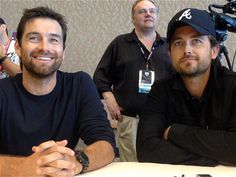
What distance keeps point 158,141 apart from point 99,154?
29 centimetres

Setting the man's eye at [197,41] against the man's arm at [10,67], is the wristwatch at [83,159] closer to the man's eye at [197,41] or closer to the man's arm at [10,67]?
the man's eye at [197,41]

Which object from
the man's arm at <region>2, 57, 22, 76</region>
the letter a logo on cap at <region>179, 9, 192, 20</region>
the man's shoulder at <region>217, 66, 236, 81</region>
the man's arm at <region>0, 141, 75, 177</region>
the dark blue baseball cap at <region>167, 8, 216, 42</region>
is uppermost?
the letter a logo on cap at <region>179, 9, 192, 20</region>

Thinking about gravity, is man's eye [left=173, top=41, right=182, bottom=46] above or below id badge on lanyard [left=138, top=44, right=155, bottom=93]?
above

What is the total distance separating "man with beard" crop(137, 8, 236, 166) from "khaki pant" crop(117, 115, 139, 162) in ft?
2.90

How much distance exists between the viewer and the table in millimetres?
1078

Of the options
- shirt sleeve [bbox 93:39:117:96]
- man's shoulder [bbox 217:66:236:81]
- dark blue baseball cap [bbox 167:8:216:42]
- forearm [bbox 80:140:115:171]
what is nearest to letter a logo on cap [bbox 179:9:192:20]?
dark blue baseball cap [bbox 167:8:216:42]

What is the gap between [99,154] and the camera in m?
1.18

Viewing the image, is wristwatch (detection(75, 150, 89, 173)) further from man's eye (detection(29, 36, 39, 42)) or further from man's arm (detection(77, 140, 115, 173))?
man's eye (detection(29, 36, 39, 42))

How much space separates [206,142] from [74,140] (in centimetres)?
53

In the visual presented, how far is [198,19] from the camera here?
1.45 metres

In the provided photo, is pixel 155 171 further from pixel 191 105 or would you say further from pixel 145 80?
pixel 145 80

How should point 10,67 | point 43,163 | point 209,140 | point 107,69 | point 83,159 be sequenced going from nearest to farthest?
point 43,163 < point 83,159 < point 209,140 < point 10,67 < point 107,69

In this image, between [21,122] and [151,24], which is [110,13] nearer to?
[151,24]

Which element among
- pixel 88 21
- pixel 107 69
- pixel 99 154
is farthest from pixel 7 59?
pixel 88 21
